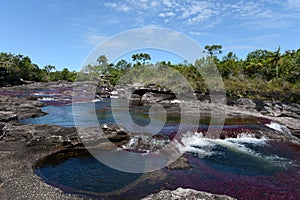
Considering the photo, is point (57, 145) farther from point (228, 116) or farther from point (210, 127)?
point (228, 116)

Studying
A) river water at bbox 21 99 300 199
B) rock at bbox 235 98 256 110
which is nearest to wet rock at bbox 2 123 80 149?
river water at bbox 21 99 300 199

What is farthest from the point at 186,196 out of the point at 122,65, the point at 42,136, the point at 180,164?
the point at 122,65

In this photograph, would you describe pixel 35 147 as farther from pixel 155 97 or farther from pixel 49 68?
pixel 49 68

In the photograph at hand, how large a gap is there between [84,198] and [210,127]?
16691 millimetres

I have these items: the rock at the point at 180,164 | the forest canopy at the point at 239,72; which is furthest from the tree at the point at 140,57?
the rock at the point at 180,164

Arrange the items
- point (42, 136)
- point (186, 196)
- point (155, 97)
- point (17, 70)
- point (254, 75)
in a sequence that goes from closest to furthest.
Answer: point (186, 196)
point (42, 136)
point (155, 97)
point (254, 75)
point (17, 70)

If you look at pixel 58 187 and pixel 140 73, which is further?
pixel 140 73

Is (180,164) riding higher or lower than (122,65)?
lower

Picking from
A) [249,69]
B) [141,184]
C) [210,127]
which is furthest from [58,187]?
[249,69]

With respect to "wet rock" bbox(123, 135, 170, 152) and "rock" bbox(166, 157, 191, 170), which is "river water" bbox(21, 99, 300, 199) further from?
"wet rock" bbox(123, 135, 170, 152)

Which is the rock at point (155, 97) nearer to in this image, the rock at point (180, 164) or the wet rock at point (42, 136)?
the wet rock at point (42, 136)

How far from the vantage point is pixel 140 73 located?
7662 centimetres

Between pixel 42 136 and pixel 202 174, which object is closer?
pixel 202 174

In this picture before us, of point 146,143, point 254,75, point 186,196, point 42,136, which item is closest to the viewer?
point 186,196
